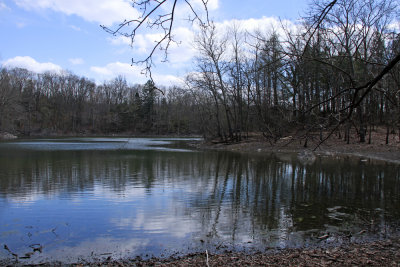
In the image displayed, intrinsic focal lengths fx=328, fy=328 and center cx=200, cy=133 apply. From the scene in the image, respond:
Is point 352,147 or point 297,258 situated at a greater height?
point 352,147

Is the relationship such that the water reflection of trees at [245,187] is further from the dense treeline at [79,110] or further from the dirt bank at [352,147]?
the dense treeline at [79,110]

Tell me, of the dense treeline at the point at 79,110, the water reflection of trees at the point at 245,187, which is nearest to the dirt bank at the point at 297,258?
the water reflection of trees at the point at 245,187

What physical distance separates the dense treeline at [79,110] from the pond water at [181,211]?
64.6 metres

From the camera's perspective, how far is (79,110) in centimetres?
9619

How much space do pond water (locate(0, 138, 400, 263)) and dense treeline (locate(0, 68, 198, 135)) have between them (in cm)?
6464

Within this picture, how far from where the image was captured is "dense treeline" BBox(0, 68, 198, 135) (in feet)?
276

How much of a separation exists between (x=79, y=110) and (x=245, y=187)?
298ft

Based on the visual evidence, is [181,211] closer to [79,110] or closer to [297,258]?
[297,258]

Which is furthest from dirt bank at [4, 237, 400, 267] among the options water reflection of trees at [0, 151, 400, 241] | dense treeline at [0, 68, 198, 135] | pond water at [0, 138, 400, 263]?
dense treeline at [0, 68, 198, 135]

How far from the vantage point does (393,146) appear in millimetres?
26609

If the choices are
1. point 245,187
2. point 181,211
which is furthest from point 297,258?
point 245,187

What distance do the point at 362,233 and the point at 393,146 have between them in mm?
22492

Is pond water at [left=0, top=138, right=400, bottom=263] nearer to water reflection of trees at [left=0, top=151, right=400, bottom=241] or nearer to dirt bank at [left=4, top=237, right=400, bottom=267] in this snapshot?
water reflection of trees at [left=0, top=151, right=400, bottom=241]

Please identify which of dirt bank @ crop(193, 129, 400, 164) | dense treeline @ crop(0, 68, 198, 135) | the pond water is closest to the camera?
the pond water
